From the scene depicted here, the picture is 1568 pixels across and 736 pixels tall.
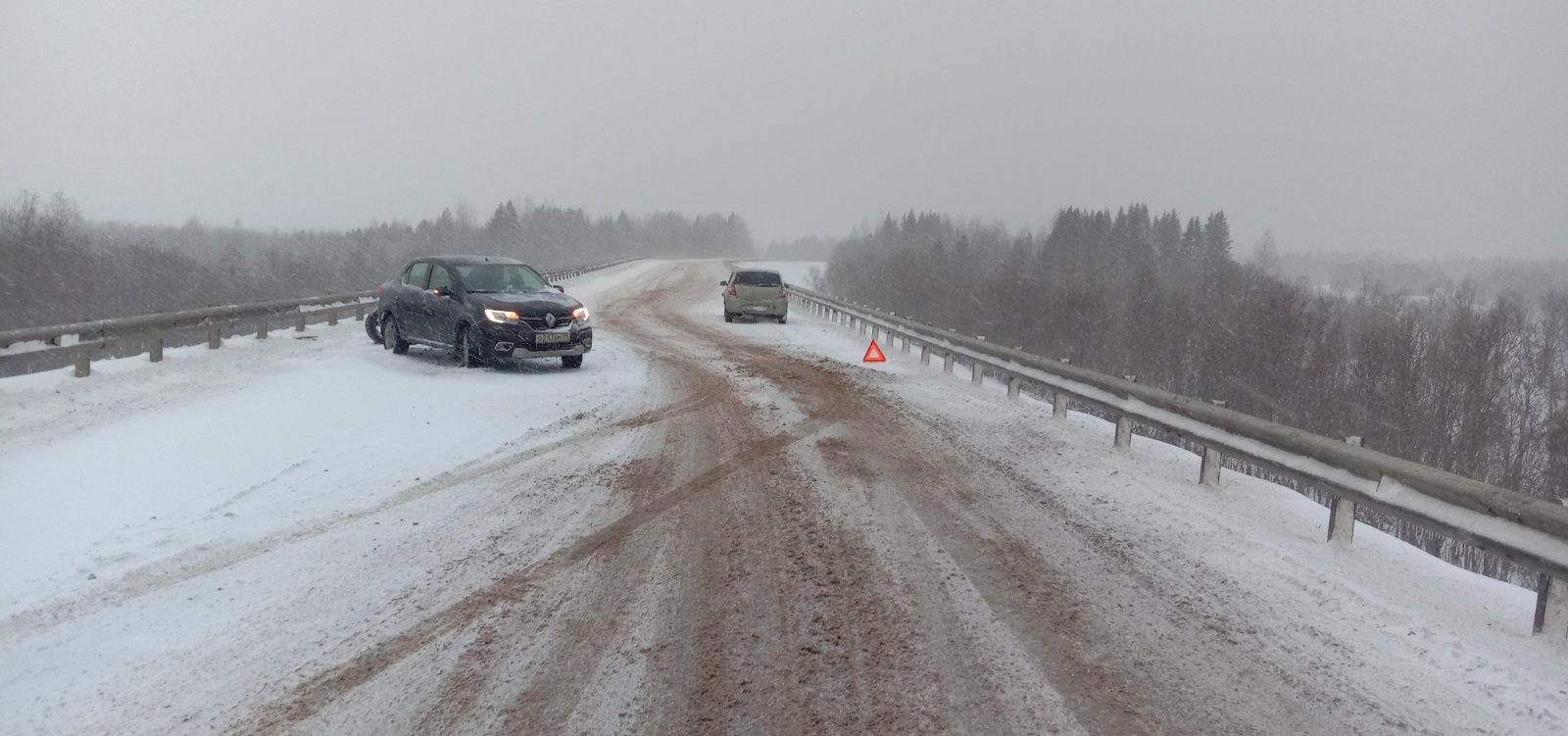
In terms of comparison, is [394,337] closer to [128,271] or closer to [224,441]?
[224,441]

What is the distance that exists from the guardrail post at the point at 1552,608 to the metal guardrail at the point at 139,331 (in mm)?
13658

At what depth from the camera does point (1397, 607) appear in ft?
15.1

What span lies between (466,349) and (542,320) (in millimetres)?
1284

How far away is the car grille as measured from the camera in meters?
13.0

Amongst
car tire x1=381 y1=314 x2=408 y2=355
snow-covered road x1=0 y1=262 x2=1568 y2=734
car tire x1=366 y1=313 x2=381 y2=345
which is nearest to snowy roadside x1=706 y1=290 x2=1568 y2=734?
snow-covered road x1=0 y1=262 x2=1568 y2=734

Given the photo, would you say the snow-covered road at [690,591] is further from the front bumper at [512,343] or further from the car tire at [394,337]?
the car tire at [394,337]

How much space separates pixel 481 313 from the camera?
12.8 m

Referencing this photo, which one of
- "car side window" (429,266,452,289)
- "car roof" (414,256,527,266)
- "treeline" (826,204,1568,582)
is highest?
"car roof" (414,256,527,266)

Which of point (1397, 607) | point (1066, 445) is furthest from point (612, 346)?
point (1397, 607)

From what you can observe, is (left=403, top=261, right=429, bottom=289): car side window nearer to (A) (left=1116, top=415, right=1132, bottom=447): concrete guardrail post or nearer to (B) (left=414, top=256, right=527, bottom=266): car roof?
(B) (left=414, top=256, right=527, bottom=266): car roof

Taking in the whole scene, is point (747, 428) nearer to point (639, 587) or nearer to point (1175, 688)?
point (639, 587)

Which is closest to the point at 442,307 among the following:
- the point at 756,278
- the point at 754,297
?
the point at 754,297

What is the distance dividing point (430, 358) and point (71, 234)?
65.9 metres

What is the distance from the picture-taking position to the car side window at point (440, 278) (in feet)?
44.9
